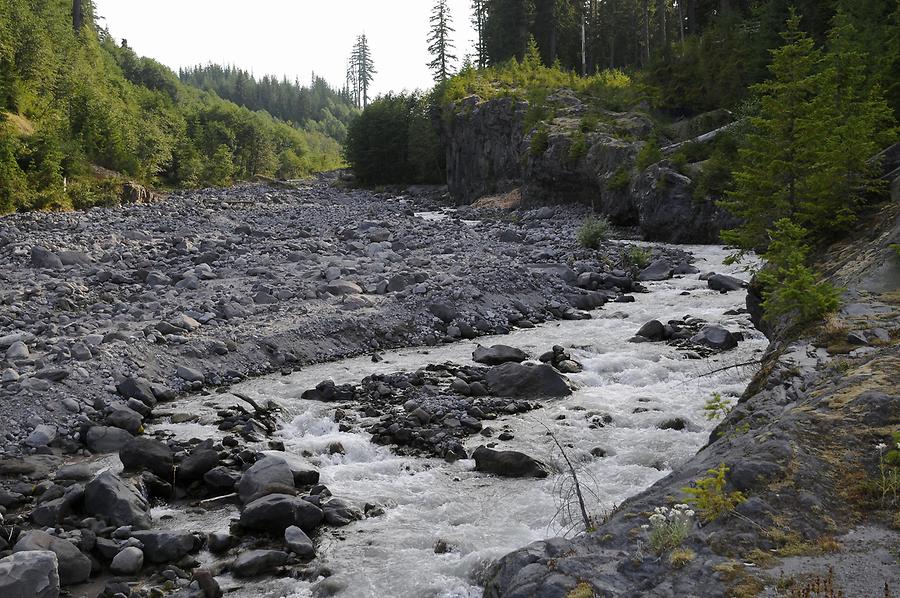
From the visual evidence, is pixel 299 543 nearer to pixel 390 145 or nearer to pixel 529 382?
pixel 529 382

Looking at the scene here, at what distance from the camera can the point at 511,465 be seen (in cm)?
913

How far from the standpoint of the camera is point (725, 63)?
36.9m

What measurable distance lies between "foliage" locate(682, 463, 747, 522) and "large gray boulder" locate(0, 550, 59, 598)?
5562 millimetres

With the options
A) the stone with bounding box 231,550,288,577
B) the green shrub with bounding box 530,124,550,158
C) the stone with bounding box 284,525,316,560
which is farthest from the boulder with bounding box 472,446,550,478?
the green shrub with bounding box 530,124,550,158

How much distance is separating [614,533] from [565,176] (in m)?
31.6

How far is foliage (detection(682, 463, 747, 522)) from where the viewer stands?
5.16 meters

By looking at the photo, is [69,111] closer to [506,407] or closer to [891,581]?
[506,407]

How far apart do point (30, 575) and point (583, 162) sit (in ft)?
102

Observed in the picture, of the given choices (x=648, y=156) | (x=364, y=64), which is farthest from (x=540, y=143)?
(x=364, y=64)

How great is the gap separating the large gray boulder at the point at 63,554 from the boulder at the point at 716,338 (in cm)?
1169

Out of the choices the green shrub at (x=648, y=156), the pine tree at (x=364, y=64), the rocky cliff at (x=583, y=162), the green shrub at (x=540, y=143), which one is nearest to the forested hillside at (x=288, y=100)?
the pine tree at (x=364, y=64)

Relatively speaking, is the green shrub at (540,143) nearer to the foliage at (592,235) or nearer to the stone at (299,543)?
the foliage at (592,235)

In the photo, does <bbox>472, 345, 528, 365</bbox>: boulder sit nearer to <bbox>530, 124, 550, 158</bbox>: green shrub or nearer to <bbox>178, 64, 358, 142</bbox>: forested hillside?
<bbox>530, 124, 550, 158</bbox>: green shrub

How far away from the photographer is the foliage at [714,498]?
516 centimetres
